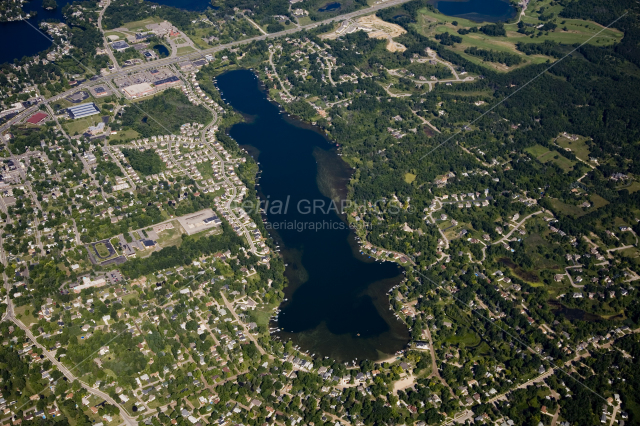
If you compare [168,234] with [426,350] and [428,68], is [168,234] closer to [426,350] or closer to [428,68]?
[426,350]

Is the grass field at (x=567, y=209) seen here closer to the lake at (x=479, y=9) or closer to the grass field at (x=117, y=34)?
the lake at (x=479, y=9)

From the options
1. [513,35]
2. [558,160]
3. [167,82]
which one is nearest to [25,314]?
[167,82]

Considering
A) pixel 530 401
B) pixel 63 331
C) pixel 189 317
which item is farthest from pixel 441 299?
pixel 63 331

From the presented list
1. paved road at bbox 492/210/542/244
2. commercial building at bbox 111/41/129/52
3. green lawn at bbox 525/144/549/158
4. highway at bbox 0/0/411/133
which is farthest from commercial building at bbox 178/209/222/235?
commercial building at bbox 111/41/129/52

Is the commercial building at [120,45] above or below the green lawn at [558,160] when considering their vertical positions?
above

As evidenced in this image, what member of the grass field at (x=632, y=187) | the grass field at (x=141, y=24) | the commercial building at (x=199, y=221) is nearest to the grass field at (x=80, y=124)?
the commercial building at (x=199, y=221)
